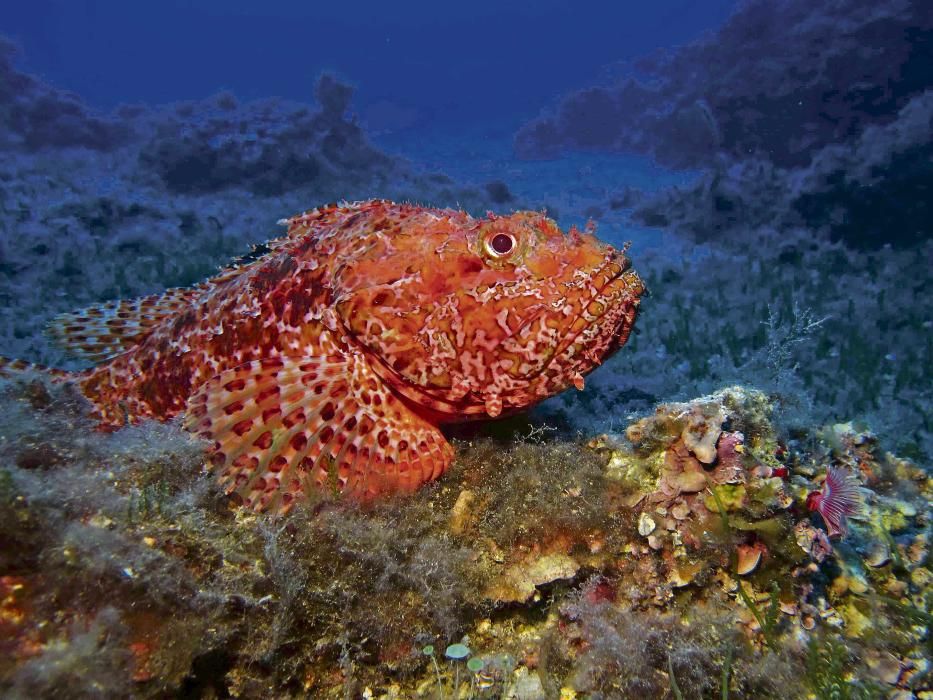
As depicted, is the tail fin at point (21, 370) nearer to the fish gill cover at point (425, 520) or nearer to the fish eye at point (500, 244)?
the fish gill cover at point (425, 520)

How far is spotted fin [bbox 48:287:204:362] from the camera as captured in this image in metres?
4.41

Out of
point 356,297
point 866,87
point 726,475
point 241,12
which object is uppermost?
point 241,12

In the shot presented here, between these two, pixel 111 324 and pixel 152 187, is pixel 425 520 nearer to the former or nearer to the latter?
pixel 111 324

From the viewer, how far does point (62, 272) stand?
34.7 feet

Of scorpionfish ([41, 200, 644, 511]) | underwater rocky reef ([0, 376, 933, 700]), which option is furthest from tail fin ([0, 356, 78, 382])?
scorpionfish ([41, 200, 644, 511])

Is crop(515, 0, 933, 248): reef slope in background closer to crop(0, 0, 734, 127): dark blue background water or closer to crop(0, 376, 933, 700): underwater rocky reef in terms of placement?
crop(0, 376, 933, 700): underwater rocky reef

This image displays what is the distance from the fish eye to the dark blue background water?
5759cm

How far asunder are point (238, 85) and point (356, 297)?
103843 millimetres

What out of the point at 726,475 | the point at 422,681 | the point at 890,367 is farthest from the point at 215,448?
the point at 890,367

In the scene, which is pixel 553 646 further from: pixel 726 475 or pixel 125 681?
pixel 125 681

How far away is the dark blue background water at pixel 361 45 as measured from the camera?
2943 inches

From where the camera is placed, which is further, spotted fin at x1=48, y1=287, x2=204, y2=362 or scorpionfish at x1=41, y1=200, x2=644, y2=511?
spotted fin at x1=48, y1=287, x2=204, y2=362

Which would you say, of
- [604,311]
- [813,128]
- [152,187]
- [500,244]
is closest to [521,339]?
[604,311]

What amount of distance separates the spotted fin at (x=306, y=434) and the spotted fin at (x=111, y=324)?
1.83 metres
